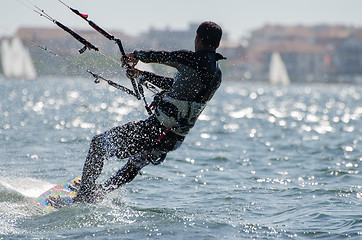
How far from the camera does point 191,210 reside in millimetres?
7195

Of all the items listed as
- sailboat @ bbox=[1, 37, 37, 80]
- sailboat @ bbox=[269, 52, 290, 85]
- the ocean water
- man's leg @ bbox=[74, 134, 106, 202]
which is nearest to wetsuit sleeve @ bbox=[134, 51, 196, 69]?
man's leg @ bbox=[74, 134, 106, 202]

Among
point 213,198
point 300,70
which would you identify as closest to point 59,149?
point 213,198

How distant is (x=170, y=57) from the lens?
595 cm

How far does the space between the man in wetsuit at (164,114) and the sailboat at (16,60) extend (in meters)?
63.6

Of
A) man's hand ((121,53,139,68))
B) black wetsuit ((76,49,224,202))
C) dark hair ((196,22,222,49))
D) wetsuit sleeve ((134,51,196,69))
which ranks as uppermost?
dark hair ((196,22,222,49))

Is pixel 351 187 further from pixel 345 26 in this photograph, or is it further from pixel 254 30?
pixel 345 26

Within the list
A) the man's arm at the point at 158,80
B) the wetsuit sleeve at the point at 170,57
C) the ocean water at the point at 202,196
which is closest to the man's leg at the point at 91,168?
the ocean water at the point at 202,196

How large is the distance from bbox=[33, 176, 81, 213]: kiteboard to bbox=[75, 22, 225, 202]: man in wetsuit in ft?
0.74

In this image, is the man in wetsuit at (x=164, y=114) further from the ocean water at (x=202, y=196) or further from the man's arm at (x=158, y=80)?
the ocean water at (x=202, y=196)

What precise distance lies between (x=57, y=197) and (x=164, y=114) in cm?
185

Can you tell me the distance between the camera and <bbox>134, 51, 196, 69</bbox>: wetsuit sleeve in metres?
5.95

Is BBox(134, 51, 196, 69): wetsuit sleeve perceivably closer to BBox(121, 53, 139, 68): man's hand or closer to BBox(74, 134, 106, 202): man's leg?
BBox(121, 53, 139, 68): man's hand

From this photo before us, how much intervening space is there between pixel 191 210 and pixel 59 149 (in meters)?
6.08

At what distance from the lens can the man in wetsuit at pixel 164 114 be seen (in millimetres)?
6051
